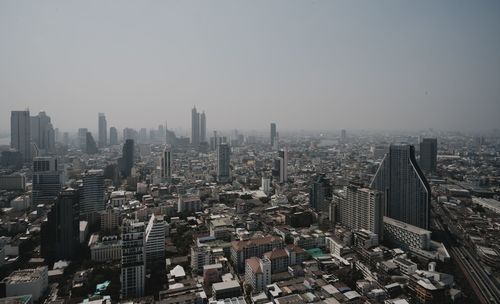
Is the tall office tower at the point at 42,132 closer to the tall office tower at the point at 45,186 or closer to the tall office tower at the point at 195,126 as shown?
the tall office tower at the point at 45,186

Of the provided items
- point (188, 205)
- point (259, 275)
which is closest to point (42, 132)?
point (188, 205)

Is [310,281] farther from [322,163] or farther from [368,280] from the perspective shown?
[322,163]

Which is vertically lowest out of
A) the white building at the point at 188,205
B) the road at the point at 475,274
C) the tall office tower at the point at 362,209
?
the road at the point at 475,274

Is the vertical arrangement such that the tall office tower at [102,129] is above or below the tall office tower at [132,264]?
above

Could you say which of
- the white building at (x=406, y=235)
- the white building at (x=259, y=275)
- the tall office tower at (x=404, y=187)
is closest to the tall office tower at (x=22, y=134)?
the white building at (x=259, y=275)

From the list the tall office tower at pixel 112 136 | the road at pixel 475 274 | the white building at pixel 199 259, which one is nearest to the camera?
the road at pixel 475 274

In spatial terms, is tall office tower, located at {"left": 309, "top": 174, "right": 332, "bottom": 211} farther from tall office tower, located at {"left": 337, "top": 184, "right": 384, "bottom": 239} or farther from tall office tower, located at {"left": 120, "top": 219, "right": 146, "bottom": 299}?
tall office tower, located at {"left": 120, "top": 219, "right": 146, "bottom": 299}

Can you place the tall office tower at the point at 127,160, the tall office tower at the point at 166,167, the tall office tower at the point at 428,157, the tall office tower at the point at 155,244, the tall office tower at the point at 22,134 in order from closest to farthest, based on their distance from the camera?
the tall office tower at the point at 155,244 → the tall office tower at the point at 428,157 → the tall office tower at the point at 166,167 → the tall office tower at the point at 127,160 → the tall office tower at the point at 22,134
